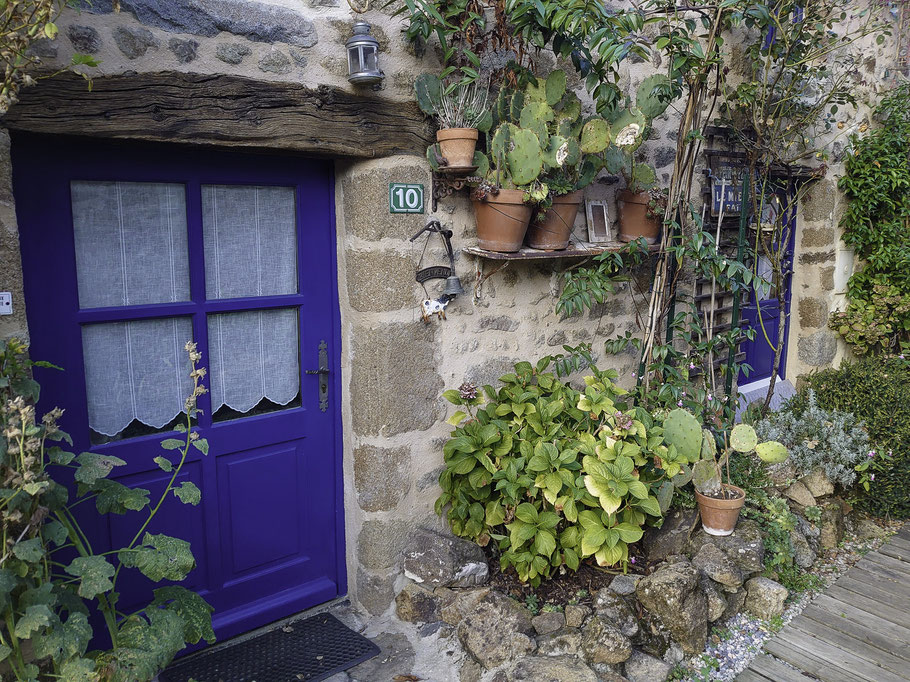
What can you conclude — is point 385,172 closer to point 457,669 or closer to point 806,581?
point 457,669

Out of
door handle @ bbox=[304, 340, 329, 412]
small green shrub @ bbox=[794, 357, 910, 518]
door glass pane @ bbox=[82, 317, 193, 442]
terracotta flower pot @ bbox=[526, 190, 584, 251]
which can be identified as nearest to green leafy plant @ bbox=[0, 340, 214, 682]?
door glass pane @ bbox=[82, 317, 193, 442]

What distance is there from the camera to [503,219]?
2.99m

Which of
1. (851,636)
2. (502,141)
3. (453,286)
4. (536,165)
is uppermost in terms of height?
(502,141)

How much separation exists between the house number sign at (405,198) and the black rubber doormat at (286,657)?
74.2 inches

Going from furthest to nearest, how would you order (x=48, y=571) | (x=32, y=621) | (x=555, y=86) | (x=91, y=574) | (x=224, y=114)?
(x=555, y=86), (x=224, y=114), (x=48, y=571), (x=91, y=574), (x=32, y=621)

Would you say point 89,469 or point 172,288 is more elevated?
point 172,288

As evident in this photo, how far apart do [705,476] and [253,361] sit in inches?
89.5

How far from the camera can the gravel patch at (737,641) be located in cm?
277

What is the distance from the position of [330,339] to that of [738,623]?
89.9 inches

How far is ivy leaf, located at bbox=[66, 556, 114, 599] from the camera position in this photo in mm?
1801

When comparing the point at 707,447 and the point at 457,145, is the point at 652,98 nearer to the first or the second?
the point at 457,145

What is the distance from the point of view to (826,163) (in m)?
5.27

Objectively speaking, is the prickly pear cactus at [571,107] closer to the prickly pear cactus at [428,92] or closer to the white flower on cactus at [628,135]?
the white flower on cactus at [628,135]

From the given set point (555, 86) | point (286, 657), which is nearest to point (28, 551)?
point (286, 657)
